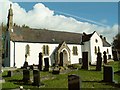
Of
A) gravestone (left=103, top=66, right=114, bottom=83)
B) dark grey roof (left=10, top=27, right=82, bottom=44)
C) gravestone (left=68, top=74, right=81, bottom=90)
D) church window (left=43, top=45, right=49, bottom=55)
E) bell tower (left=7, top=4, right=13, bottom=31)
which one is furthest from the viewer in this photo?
church window (left=43, top=45, right=49, bottom=55)

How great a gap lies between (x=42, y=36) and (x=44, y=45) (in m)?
2.34

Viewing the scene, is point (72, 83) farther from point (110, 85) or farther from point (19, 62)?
point (19, 62)

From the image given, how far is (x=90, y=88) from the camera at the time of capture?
14617 mm

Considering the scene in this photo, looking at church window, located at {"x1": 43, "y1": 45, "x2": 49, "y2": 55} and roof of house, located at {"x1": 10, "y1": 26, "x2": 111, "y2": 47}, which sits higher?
roof of house, located at {"x1": 10, "y1": 26, "x2": 111, "y2": 47}

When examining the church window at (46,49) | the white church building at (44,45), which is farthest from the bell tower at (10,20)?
the church window at (46,49)

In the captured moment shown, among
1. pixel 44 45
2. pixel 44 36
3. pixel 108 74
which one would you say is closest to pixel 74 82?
pixel 108 74

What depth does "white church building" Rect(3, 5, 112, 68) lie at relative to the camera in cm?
3978

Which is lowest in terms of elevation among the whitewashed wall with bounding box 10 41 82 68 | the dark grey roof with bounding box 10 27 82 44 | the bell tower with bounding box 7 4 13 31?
the whitewashed wall with bounding box 10 41 82 68

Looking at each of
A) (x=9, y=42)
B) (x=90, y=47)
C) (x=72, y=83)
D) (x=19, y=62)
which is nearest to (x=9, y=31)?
(x=9, y=42)

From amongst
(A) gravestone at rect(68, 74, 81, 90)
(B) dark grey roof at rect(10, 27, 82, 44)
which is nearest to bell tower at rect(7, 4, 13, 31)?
(B) dark grey roof at rect(10, 27, 82, 44)

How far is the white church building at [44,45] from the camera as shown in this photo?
39781mm

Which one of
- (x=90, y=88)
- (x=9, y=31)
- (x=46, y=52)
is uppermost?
(x=9, y=31)

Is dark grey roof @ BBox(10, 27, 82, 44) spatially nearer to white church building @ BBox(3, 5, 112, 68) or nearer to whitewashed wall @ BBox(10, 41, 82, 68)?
white church building @ BBox(3, 5, 112, 68)

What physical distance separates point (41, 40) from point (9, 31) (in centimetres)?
592
